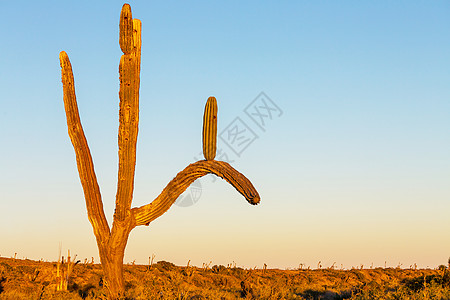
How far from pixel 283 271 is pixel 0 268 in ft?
51.7

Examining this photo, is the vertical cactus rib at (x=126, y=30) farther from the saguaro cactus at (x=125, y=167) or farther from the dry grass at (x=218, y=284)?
the dry grass at (x=218, y=284)

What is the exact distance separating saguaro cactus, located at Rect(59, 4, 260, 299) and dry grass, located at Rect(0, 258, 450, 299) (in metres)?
1.50

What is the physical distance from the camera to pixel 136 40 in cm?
1314

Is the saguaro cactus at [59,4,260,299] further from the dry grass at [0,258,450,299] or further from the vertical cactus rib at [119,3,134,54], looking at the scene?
the dry grass at [0,258,450,299]

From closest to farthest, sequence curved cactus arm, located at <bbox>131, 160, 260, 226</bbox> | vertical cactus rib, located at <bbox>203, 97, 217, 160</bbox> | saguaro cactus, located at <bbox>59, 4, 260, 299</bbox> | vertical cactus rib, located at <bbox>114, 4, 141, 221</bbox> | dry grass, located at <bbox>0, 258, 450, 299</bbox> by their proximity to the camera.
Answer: curved cactus arm, located at <bbox>131, 160, 260, 226</bbox> → vertical cactus rib, located at <bbox>203, 97, 217, 160</bbox> → saguaro cactus, located at <bbox>59, 4, 260, 299</bbox> → vertical cactus rib, located at <bbox>114, 4, 141, 221</bbox> → dry grass, located at <bbox>0, 258, 450, 299</bbox>

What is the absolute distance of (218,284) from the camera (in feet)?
74.7

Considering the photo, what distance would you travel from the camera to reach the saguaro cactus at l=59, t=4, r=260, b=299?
12.8m

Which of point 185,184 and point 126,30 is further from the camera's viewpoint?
point 185,184

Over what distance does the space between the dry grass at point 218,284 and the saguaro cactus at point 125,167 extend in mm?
1503

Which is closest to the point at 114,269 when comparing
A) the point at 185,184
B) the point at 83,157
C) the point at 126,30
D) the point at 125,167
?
the point at 125,167

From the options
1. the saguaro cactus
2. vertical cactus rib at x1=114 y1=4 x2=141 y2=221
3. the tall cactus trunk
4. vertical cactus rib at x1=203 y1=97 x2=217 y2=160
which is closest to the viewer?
vertical cactus rib at x1=203 y1=97 x2=217 y2=160

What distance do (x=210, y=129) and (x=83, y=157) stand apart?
3788 millimetres

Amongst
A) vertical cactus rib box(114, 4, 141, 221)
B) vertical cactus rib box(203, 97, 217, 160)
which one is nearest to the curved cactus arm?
vertical cactus rib box(203, 97, 217, 160)

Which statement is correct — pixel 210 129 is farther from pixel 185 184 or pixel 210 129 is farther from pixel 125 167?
pixel 125 167
